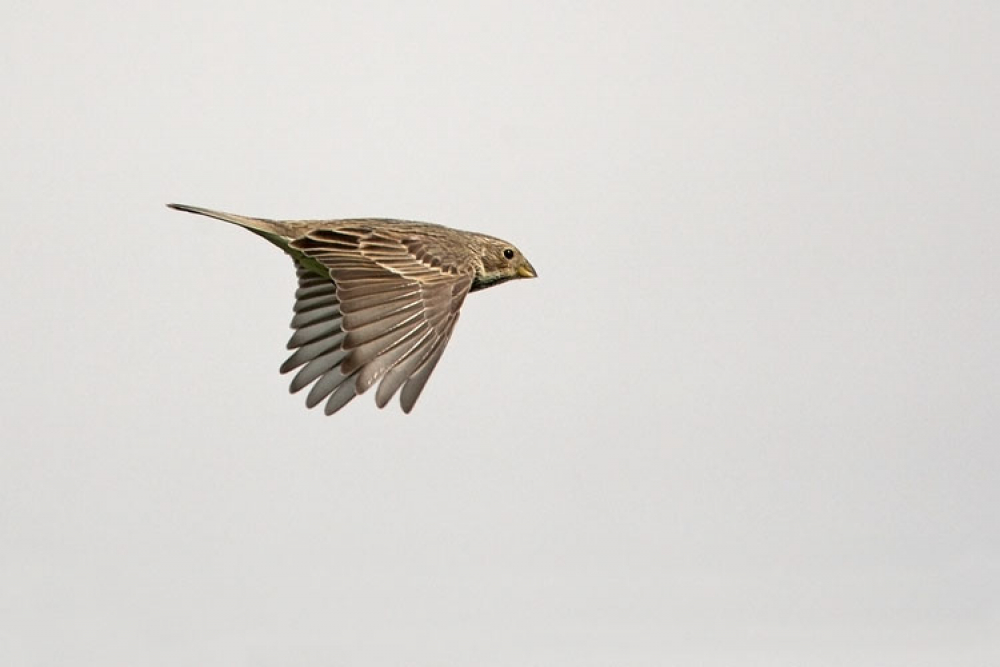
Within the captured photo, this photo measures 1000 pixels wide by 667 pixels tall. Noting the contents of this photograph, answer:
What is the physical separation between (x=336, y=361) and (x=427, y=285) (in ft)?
4.24

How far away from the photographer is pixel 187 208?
1909cm

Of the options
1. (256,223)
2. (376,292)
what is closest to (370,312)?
(376,292)

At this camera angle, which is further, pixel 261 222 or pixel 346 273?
pixel 261 222

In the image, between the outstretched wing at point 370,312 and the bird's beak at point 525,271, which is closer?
the outstretched wing at point 370,312

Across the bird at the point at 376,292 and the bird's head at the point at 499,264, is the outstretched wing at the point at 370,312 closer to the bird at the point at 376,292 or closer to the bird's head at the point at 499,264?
the bird at the point at 376,292

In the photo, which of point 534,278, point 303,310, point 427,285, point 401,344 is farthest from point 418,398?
point 534,278

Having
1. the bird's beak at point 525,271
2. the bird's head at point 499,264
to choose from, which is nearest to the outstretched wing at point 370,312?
the bird's head at point 499,264

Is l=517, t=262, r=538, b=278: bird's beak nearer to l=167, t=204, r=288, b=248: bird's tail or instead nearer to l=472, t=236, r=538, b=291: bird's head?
l=472, t=236, r=538, b=291: bird's head

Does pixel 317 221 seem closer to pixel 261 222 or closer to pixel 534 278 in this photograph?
pixel 261 222

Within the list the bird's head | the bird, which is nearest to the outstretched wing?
the bird

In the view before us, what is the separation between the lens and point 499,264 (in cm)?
2064

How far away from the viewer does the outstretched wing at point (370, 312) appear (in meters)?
16.7

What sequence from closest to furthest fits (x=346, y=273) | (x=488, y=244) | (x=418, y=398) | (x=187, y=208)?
(x=418, y=398) → (x=346, y=273) → (x=187, y=208) → (x=488, y=244)

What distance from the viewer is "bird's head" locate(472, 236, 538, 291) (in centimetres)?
2034
